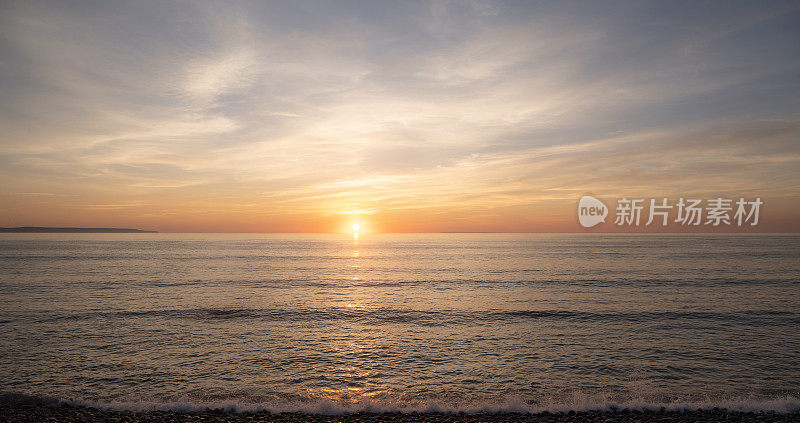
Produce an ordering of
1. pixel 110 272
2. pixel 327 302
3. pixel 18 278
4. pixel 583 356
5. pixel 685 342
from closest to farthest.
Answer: pixel 583 356 → pixel 685 342 → pixel 327 302 → pixel 18 278 → pixel 110 272

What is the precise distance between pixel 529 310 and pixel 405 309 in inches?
405

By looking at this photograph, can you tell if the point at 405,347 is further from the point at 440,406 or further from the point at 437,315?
the point at 437,315

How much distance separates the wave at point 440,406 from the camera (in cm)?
1434

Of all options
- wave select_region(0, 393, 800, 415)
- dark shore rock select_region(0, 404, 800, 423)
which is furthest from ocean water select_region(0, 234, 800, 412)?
dark shore rock select_region(0, 404, 800, 423)

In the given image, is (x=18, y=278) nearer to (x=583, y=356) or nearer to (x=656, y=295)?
(x=583, y=356)

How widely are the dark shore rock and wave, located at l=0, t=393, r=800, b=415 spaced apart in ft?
0.91

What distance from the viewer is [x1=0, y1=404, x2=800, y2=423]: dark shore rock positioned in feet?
43.9

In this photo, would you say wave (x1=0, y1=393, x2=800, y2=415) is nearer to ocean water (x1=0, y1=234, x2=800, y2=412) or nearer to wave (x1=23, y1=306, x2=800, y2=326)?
ocean water (x1=0, y1=234, x2=800, y2=412)

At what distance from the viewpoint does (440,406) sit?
14.7m

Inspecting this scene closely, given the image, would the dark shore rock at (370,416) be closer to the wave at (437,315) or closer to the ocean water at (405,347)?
the ocean water at (405,347)

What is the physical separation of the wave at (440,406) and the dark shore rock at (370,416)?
0.28m

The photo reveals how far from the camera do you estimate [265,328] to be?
27.5 metres

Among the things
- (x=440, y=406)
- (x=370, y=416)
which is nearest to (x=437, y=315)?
(x=440, y=406)

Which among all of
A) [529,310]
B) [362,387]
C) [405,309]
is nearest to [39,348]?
[362,387]
